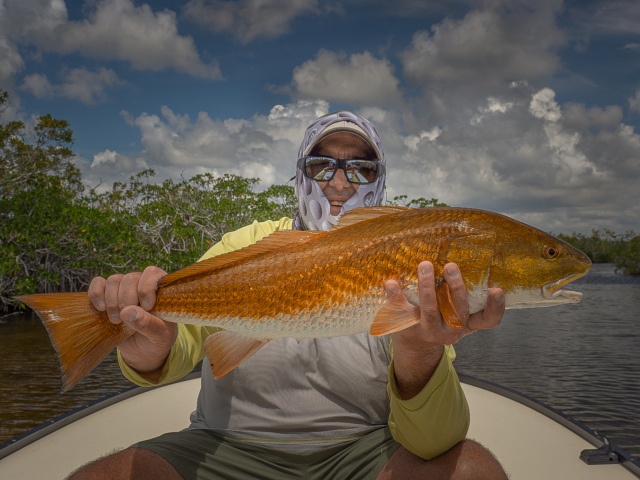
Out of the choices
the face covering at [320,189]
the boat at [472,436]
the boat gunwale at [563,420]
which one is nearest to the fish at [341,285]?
the face covering at [320,189]

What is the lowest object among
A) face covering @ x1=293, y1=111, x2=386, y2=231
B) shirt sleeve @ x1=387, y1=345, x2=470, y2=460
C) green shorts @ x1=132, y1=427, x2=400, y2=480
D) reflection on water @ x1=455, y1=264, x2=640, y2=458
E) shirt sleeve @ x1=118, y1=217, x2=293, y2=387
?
reflection on water @ x1=455, y1=264, x2=640, y2=458

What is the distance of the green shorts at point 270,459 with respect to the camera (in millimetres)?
2482

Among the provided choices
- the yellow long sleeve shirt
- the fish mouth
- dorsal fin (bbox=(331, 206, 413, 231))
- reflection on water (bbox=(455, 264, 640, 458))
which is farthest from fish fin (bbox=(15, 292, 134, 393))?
reflection on water (bbox=(455, 264, 640, 458))

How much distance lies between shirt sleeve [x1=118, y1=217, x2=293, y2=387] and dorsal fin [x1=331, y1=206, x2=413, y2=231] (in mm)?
1079

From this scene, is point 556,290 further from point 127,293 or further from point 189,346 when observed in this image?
point 189,346

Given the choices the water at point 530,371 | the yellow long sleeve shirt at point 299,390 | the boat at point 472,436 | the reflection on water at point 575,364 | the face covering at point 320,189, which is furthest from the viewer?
the reflection on water at point 575,364

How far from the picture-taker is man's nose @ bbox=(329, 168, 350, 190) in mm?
3439

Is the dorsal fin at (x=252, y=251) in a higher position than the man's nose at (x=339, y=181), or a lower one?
lower

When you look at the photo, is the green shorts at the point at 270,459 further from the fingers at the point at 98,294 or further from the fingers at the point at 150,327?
the fingers at the point at 98,294

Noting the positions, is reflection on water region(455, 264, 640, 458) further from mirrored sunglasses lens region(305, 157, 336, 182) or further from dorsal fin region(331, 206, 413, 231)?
dorsal fin region(331, 206, 413, 231)

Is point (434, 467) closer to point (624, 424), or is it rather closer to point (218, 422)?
point (218, 422)

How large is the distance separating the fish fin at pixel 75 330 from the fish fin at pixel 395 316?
3.92ft

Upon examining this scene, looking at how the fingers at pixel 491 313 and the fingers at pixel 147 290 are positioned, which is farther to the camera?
the fingers at pixel 147 290

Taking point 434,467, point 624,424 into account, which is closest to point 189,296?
point 434,467
